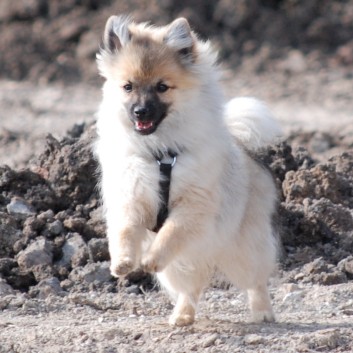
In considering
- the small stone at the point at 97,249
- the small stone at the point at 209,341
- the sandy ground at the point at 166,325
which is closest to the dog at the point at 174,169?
the sandy ground at the point at 166,325

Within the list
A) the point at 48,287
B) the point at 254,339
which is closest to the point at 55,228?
the point at 48,287

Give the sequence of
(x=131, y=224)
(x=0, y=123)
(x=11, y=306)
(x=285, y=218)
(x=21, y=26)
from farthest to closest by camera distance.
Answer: (x=21, y=26), (x=0, y=123), (x=285, y=218), (x=11, y=306), (x=131, y=224)

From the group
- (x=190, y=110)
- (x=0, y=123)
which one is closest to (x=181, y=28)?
(x=190, y=110)

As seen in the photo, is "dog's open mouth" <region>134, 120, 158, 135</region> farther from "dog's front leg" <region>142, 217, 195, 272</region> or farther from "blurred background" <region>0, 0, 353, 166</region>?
"blurred background" <region>0, 0, 353, 166</region>

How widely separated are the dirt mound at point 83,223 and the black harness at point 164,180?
145 cm

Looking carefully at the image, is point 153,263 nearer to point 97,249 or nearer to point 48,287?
point 48,287

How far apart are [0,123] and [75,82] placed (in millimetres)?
3117

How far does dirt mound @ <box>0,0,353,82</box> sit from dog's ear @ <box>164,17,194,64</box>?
38.0 ft

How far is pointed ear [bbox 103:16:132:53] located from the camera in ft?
25.1

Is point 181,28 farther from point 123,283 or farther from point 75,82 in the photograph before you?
point 75,82

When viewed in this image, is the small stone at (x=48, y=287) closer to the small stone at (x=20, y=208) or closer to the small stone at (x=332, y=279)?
the small stone at (x=20, y=208)

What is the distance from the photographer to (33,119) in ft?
52.9

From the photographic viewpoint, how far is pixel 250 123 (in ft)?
27.5

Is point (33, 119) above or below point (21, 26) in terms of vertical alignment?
below
